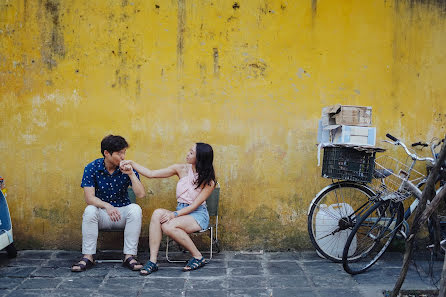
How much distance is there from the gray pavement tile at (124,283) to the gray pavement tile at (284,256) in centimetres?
169

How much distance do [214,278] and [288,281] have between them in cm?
79

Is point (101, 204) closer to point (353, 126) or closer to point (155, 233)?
point (155, 233)

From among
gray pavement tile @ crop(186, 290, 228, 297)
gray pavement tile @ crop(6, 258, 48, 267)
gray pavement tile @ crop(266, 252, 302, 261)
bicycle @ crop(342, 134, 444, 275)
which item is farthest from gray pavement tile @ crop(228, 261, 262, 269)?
gray pavement tile @ crop(6, 258, 48, 267)

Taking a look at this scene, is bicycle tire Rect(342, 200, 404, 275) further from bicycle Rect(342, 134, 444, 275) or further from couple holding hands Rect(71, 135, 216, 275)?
couple holding hands Rect(71, 135, 216, 275)

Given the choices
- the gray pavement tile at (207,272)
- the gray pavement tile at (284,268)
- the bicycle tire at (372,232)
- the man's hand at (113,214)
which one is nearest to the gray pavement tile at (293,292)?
the gray pavement tile at (284,268)

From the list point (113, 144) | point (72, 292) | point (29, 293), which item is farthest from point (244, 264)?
point (29, 293)

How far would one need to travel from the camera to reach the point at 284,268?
5289 millimetres

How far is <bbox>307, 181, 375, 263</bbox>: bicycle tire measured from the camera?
17.7 ft

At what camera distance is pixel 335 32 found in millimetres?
5891

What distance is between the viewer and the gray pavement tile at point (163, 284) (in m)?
4.63

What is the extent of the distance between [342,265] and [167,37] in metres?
3.50

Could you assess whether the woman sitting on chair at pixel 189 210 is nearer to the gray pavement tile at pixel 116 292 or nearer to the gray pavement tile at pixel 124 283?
the gray pavement tile at pixel 124 283

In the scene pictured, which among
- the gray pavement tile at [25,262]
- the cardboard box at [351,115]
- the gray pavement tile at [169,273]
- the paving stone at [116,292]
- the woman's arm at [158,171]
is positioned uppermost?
the cardboard box at [351,115]

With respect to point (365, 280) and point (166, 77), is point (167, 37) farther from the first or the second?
point (365, 280)
